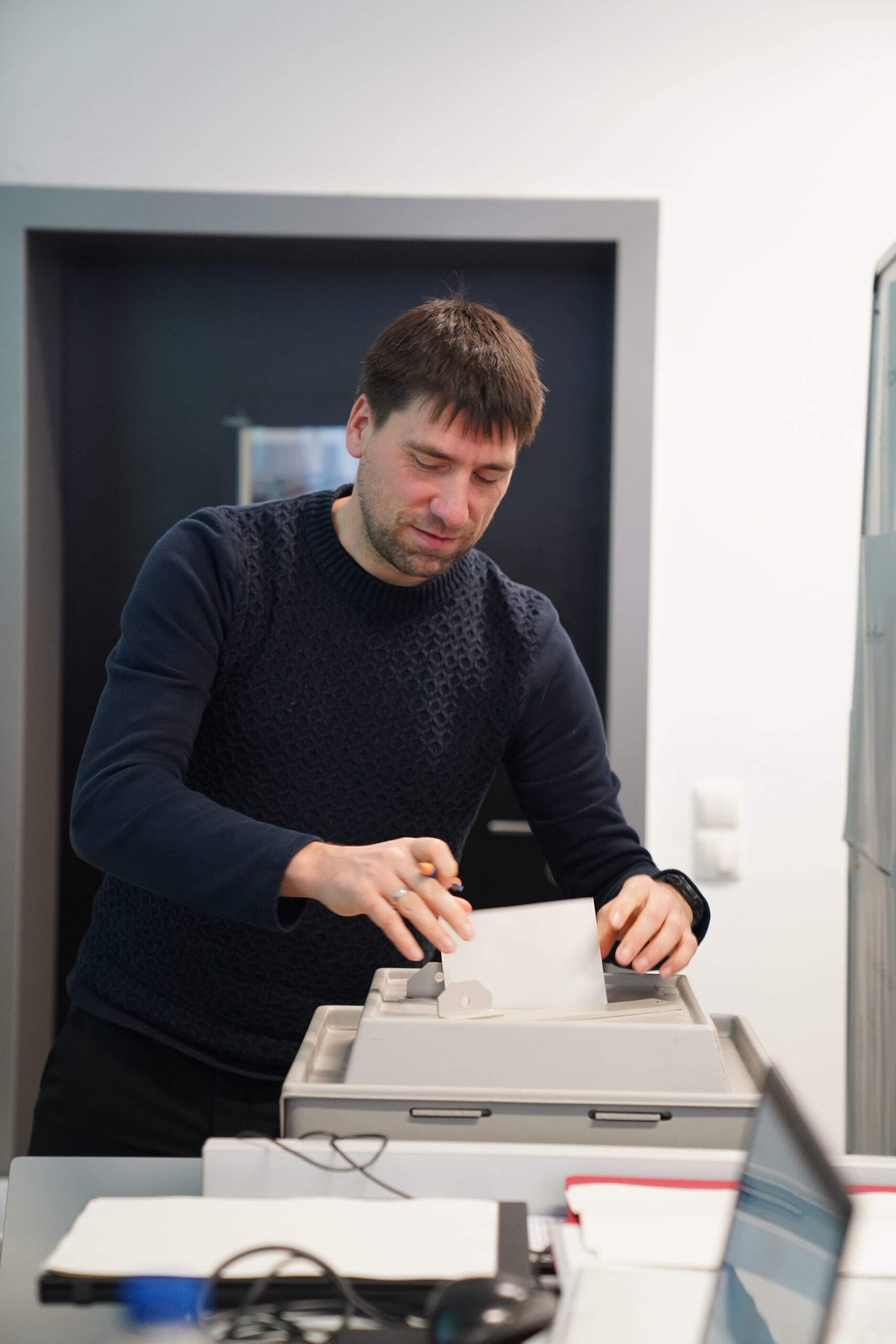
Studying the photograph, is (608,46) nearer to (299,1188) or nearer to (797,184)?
(797,184)

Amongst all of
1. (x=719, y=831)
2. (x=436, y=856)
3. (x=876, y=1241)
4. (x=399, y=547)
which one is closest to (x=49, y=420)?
(x=399, y=547)

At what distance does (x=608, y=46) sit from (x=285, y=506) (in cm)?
145

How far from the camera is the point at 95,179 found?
2260 millimetres

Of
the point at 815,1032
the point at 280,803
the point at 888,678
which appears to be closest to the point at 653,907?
the point at 280,803

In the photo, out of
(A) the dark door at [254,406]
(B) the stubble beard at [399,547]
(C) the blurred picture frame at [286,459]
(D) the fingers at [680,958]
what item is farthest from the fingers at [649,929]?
(C) the blurred picture frame at [286,459]

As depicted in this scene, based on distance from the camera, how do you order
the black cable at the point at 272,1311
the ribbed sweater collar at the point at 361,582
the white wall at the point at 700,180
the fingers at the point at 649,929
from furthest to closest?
the white wall at the point at 700,180 → the ribbed sweater collar at the point at 361,582 → the fingers at the point at 649,929 → the black cable at the point at 272,1311

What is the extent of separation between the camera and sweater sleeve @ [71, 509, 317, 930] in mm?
1000

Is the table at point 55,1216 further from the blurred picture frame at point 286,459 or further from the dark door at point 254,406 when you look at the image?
the blurred picture frame at point 286,459

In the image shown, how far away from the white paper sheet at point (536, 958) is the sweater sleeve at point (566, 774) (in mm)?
343

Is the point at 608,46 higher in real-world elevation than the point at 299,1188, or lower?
higher

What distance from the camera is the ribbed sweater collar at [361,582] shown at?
4.34ft

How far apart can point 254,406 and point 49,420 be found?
43cm

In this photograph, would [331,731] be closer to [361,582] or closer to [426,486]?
[361,582]

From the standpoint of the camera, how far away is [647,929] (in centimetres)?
111
